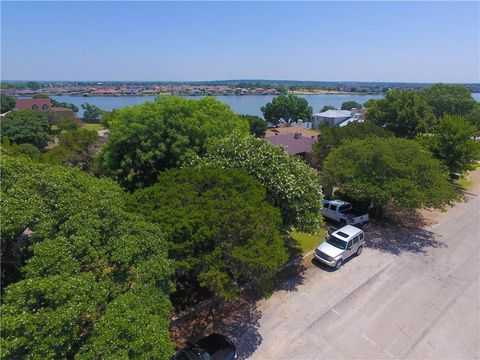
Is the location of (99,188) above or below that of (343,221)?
above

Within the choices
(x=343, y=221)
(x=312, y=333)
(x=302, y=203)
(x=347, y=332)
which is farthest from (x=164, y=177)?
(x=343, y=221)

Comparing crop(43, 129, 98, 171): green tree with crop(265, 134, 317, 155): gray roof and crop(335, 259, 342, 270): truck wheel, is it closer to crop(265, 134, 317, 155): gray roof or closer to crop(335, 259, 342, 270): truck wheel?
crop(265, 134, 317, 155): gray roof

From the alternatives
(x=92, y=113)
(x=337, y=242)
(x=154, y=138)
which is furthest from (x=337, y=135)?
(x=92, y=113)

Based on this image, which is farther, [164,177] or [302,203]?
[302,203]

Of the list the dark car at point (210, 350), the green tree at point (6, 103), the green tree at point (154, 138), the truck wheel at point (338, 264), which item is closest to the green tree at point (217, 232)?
the dark car at point (210, 350)

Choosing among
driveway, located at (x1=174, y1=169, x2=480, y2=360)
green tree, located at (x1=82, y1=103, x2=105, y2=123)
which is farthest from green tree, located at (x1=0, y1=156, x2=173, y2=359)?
green tree, located at (x1=82, y1=103, x2=105, y2=123)

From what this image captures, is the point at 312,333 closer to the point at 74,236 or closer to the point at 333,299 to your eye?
the point at 333,299

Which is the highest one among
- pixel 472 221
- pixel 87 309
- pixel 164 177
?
pixel 164 177
